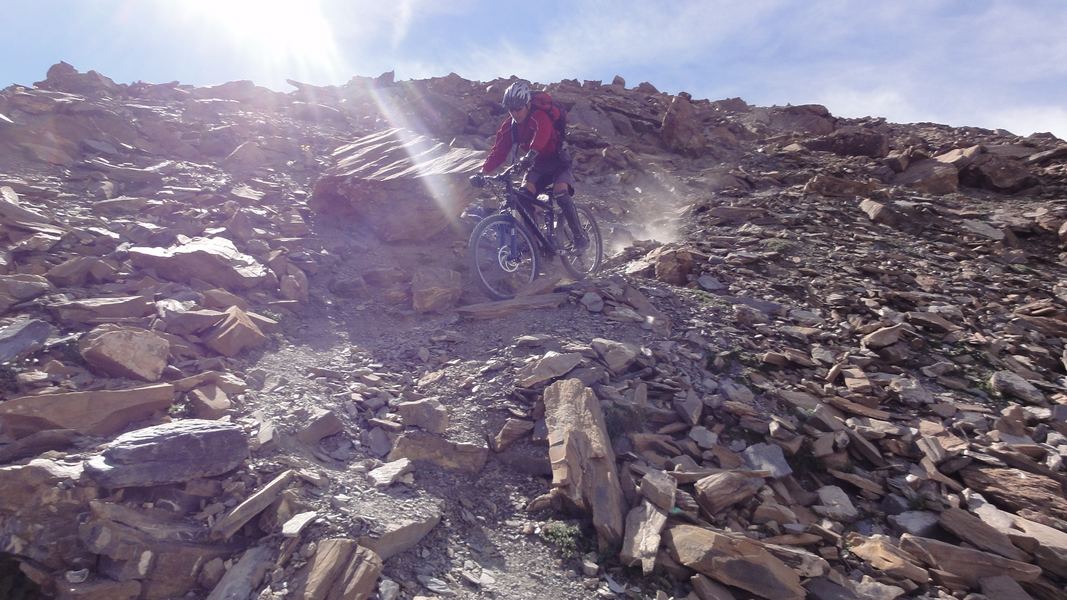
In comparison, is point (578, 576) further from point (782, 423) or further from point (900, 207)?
point (900, 207)

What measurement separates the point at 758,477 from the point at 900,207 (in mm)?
8029

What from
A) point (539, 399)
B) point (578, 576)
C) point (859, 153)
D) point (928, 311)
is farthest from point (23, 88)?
point (859, 153)

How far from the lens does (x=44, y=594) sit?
8.95 feet

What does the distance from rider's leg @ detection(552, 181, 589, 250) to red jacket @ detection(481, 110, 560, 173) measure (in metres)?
0.40

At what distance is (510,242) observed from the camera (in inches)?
273

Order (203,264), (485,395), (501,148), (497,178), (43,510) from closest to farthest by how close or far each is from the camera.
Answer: (43,510) < (485,395) < (203,264) < (497,178) < (501,148)

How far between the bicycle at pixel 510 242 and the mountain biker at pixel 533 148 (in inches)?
7.6

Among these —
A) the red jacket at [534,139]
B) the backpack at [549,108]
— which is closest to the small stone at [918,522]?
the red jacket at [534,139]

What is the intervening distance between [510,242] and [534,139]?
1.34 m

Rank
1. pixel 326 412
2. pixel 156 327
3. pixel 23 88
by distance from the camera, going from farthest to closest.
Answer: pixel 23 88 < pixel 156 327 < pixel 326 412

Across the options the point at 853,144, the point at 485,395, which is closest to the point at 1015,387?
the point at 485,395

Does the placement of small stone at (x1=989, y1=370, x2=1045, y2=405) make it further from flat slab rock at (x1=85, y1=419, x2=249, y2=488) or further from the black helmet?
flat slab rock at (x1=85, y1=419, x2=249, y2=488)

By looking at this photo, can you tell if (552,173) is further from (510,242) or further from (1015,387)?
(1015,387)

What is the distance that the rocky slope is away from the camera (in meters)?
3.08
